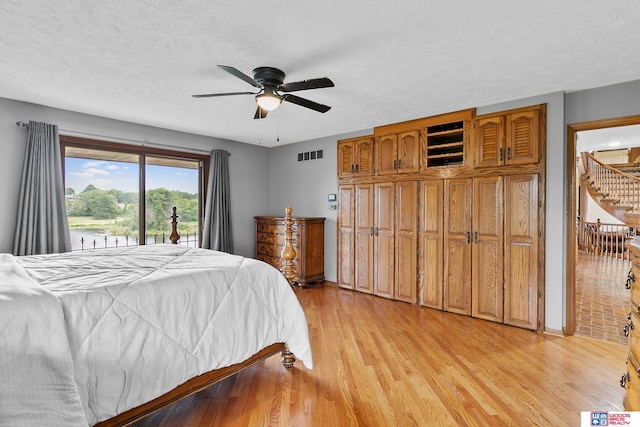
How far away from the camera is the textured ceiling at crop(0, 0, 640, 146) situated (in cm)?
189

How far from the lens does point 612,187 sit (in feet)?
24.5

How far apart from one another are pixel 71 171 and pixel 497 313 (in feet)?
17.6

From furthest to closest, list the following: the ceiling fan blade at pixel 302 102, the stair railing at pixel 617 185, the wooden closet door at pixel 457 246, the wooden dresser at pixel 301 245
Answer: the stair railing at pixel 617 185 → the wooden dresser at pixel 301 245 → the wooden closet door at pixel 457 246 → the ceiling fan blade at pixel 302 102

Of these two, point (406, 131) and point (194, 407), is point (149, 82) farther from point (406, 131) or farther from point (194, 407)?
point (406, 131)

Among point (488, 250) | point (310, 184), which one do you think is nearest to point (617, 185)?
point (488, 250)

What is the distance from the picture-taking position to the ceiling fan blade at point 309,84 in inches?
92.0

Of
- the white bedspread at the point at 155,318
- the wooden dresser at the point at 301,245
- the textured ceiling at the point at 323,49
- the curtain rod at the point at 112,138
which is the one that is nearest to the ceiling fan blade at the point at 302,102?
the textured ceiling at the point at 323,49

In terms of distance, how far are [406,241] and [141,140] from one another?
12.9 ft

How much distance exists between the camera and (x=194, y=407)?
2.02 meters

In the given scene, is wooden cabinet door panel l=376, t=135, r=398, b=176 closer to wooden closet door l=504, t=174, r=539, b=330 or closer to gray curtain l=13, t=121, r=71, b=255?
wooden closet door l=504, t=174, r=539, b=330

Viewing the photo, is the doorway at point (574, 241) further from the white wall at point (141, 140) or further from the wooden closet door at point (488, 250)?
the white wall at point (141, 140)

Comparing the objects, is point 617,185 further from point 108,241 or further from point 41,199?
point 41,199

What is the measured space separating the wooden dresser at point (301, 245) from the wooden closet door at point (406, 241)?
135cm

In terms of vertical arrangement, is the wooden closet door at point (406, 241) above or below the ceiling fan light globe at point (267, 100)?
below
